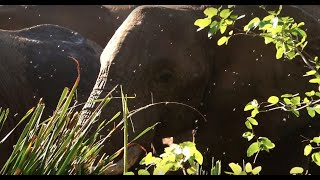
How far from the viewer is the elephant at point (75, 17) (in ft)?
26.3

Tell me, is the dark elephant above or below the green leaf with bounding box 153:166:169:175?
below

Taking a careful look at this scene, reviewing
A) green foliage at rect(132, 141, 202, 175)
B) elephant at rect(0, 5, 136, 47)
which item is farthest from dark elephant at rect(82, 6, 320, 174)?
elephant at rect(0, 5, 136, 47)

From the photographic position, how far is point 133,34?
486 centimetres

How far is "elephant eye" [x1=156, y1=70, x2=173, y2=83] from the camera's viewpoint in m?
4.86

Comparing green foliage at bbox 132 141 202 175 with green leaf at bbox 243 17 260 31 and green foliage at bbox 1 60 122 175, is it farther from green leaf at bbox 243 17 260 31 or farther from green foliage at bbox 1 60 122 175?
green leaf at bbox 243 17 260 31

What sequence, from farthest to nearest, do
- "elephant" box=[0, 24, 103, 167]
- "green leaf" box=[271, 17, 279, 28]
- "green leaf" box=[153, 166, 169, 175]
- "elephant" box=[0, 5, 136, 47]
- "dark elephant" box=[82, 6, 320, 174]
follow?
"elephant" box=[0, 5, 136, 47]
"elephant" box=[0, 24, 103, 167]
"dark elephant" box=[82, 6, 320, 174]
"green leaf" box=[271, 17, 279, 28]
"green leaf" box=[153, 166, 169, 175]

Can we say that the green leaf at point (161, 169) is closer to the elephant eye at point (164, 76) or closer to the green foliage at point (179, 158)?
the green foliage at point (179, 158)

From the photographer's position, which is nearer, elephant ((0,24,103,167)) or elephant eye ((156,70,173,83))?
elephant eye ((156,70,173,83))

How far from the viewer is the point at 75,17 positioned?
27.2ft

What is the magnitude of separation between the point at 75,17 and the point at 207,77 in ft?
11.3

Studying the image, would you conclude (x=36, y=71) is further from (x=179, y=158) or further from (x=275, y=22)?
(x=179, y=158)

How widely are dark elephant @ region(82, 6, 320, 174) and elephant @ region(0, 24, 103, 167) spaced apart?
1059 millimetres

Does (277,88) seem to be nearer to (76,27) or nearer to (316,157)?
(316,157)

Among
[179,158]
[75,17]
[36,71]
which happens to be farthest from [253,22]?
[75,17]
